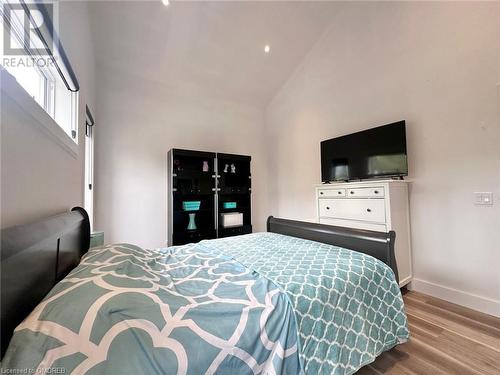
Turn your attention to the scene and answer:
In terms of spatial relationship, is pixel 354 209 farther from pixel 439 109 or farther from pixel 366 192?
pixel 439 109

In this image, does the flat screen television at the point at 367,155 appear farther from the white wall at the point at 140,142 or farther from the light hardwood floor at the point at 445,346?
the white wall at the point at 140,142

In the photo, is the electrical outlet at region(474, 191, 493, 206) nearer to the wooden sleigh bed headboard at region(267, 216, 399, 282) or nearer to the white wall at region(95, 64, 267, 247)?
the wooden sleigh bed headboard at region(267, 216, 399, 282)

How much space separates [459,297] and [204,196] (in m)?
3.28

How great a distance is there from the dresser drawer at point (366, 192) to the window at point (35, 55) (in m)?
2.71

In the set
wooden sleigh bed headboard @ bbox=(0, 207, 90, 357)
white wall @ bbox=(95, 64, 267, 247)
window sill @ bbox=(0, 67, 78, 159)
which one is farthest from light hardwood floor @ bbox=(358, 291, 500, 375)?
white wall @ bbox=(95, 64, 267, 247)

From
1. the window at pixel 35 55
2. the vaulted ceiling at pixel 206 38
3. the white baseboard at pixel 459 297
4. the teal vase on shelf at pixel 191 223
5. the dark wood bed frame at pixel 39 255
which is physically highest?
the vaulted ceiling at pixel 206 38

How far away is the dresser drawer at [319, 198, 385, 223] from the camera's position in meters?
2.23

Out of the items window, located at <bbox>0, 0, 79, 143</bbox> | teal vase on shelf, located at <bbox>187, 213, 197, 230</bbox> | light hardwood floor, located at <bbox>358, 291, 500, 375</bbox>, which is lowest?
light hardwood floor, located at <bbox>358, 291, 500, 375</bbox>

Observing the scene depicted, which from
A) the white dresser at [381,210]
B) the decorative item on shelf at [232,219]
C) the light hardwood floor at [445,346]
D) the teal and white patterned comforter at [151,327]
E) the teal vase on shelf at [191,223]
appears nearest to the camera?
the teal and white patterned comforter at [151,327]

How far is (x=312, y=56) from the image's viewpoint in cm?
346

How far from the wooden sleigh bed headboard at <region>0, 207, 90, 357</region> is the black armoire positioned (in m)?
2.19

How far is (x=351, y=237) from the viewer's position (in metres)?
1.58

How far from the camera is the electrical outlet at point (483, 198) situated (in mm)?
1871

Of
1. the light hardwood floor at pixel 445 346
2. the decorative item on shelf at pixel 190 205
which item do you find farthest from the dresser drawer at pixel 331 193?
the decorative item on shelf at pixel 190 205
